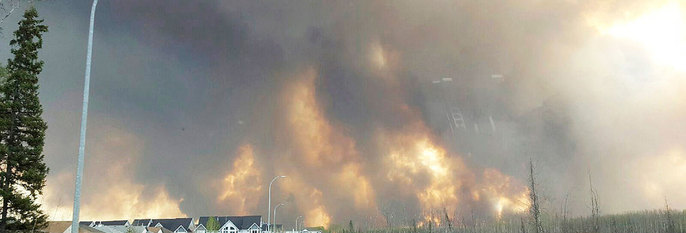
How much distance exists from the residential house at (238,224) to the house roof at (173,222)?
8.02 feet

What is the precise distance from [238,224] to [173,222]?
47.3 ft

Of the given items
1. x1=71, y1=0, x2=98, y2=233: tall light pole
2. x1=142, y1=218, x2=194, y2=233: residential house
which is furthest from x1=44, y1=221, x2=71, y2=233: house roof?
x1=142, y1=218, x2=194, y2=233: residential house

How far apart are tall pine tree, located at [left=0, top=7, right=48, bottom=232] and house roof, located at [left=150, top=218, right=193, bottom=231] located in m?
91.8

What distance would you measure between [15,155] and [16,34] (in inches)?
283

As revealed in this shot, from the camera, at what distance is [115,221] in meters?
123

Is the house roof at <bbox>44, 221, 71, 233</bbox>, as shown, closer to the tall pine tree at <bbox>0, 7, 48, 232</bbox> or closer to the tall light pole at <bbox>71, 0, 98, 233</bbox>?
the tall pine tree at <bbox>0, 7, 48, 232</bbox>

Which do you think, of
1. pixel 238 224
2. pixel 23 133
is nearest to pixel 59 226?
pixel 23 133

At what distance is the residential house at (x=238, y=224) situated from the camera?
117588mm

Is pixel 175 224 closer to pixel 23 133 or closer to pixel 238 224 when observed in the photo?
pixel 238 224

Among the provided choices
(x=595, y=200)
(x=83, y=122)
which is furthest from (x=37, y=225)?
(x=595, y=200)

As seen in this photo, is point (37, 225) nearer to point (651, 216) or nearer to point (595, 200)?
point (595, 200)

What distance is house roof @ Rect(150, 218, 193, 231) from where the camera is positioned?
118 m

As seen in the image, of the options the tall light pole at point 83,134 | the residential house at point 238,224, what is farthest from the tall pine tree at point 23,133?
the residential house at point 238,224

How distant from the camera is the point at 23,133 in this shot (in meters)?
30.5
